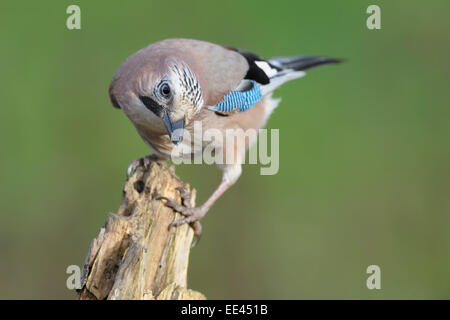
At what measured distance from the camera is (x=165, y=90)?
4125 millimetres

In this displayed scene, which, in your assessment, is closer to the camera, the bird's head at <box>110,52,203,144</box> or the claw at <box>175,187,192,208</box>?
the bird's head at <box>110,52,203,144</box>

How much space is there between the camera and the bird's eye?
412cm

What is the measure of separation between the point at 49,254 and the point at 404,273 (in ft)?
11.3

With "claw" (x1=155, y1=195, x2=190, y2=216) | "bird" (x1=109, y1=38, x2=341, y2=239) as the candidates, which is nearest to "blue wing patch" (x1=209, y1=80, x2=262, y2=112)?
"bird" (x1=109, y1=38, x2=341, y2=239)

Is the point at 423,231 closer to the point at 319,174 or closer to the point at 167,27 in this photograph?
the point at 319,174

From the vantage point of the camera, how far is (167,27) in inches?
276

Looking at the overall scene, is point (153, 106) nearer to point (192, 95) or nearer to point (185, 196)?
point (192, 95)

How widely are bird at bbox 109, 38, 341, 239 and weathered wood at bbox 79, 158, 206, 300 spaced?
0.13m

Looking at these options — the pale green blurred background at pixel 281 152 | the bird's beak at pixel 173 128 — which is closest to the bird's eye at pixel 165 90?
the bird's beak at pixel 173 128

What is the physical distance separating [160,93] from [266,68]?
165 centimetres

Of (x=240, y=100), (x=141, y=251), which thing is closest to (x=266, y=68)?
(x=240, y=100)

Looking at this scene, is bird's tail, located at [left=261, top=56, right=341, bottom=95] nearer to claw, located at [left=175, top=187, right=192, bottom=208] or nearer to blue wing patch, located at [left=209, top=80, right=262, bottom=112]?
blue wing patch, located at [left=209, top=80, right=262, bottom=112]

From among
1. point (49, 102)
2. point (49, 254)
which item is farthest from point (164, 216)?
point (49, 102)
